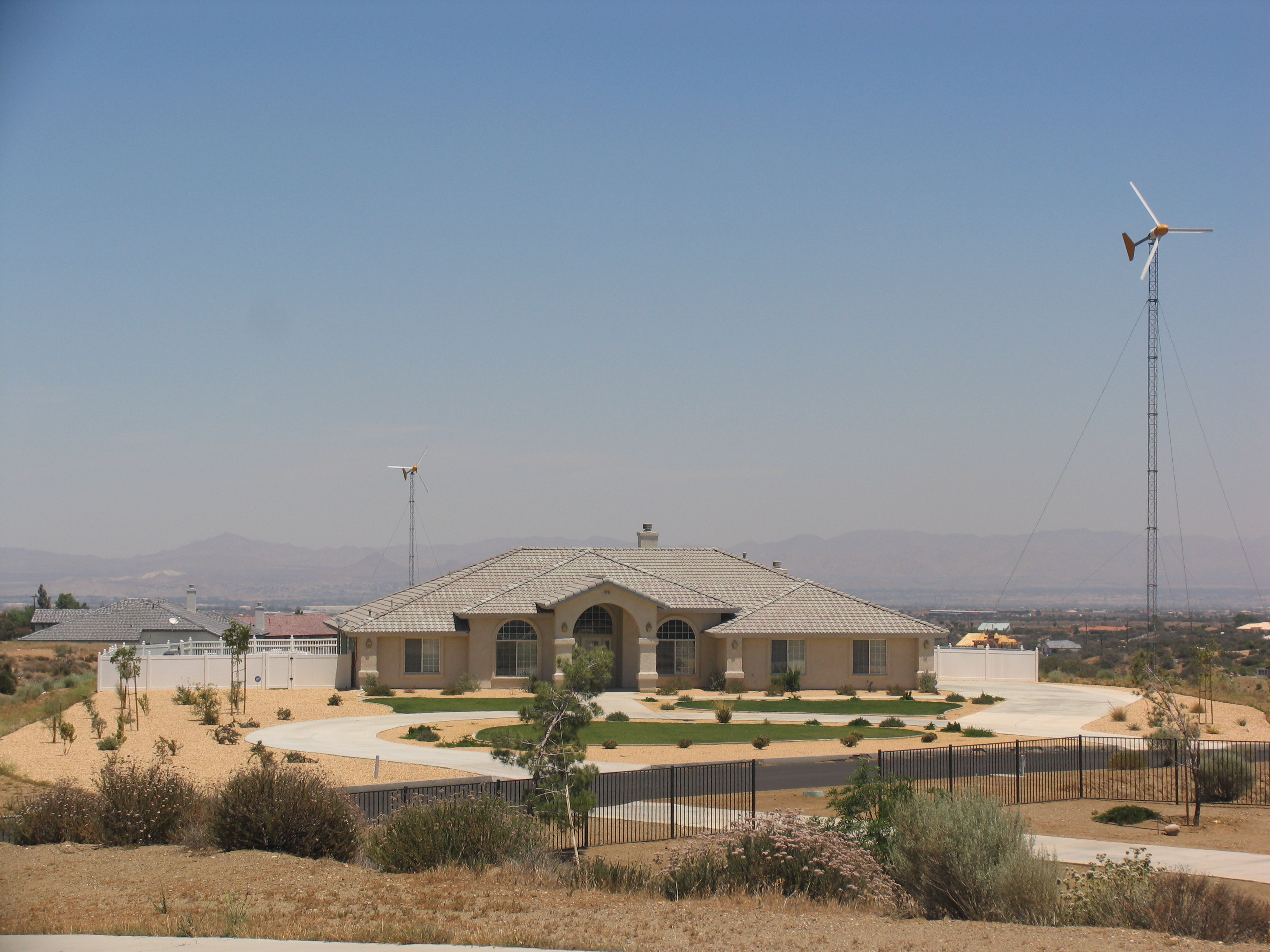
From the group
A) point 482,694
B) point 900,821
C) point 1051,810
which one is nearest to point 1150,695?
point 1051,810

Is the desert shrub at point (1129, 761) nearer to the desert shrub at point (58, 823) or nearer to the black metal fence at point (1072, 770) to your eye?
the black metal fence at point (1072, 770)

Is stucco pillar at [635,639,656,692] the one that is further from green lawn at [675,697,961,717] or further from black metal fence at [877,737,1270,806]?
black metal fence at [877,737,1270,806]

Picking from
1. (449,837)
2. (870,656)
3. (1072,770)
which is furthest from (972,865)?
(870,656)

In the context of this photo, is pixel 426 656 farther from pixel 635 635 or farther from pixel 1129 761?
pixel 1129 761

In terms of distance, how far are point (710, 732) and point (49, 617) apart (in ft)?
317

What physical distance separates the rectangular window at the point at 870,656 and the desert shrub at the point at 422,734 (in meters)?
21.7

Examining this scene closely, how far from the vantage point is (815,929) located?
Answer: 44.4 feet

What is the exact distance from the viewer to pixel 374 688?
4856 cm

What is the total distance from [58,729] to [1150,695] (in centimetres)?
2903

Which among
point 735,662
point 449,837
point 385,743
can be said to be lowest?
point 385,743

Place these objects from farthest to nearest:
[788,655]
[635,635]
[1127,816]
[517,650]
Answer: [788,655]
[635,635]
[517,650]
[1127,816]

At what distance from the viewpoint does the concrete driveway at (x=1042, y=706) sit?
3938 cm

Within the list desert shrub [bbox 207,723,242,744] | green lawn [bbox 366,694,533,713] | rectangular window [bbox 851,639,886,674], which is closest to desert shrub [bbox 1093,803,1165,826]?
desert shrub [bbox 207,723,242,744]

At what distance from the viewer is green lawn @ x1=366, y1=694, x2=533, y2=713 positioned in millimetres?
43781
